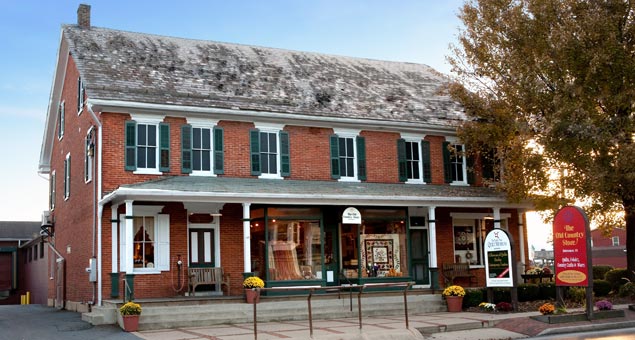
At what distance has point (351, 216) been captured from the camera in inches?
862

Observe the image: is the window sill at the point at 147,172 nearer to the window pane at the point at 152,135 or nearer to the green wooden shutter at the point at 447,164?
the window pane at the point at 152,135

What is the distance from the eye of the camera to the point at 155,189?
18.8 m

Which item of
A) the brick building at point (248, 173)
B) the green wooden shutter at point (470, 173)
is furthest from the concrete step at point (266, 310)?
the green wooden shutter at point (470, 173)

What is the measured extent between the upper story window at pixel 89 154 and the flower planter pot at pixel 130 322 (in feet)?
20.9

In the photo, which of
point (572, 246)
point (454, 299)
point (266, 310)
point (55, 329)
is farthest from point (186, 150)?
point (572, 246)

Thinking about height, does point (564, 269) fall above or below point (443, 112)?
below

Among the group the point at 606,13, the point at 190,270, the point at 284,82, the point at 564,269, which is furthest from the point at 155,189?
the point at 606,13

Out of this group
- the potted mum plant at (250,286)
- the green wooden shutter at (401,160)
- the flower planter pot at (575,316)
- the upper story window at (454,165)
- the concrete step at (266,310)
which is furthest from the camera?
the upper story window at (454,165)

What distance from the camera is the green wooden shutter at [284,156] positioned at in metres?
22.8

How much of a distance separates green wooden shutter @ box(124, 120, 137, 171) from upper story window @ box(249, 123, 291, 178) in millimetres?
3708

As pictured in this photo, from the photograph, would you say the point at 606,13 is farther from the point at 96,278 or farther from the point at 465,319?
the point at 96,278

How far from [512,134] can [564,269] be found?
6.19m

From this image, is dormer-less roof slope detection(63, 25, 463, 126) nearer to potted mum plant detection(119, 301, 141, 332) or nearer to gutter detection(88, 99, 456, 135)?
gutter detection(88, 99, 456, 135)

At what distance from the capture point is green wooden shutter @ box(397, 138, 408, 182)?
24797mm
